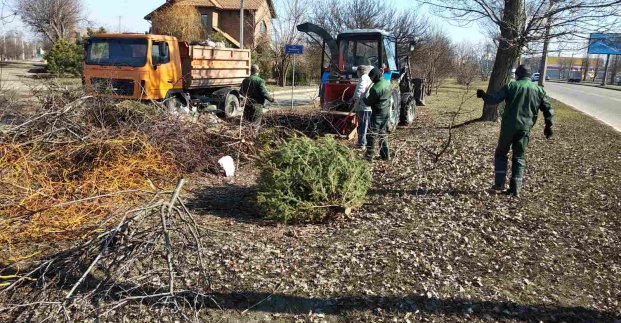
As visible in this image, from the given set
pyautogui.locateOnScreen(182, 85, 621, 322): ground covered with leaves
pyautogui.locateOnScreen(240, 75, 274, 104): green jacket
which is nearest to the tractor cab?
pyautogui.locateOnScreen(240, 75, 274, 104): green jacket

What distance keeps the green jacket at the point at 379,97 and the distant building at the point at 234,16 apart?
28517 millimetres

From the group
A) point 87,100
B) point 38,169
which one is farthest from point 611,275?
point 87,100

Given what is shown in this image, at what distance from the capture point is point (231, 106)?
1426cm

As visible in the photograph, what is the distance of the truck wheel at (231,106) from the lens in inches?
539

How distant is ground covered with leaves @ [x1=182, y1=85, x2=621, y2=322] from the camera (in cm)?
361

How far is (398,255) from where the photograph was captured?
14.8 ft

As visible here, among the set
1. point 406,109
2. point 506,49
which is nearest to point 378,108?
point 406,109

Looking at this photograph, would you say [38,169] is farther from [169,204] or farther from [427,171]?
[427,171]

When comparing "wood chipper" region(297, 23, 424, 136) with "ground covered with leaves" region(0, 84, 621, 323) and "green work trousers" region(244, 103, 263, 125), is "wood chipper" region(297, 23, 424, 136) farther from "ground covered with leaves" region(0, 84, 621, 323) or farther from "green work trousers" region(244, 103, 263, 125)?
"ground covered with leaves" region(0, 84, 621, 323)

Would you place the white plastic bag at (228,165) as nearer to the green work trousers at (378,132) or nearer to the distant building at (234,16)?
the green work trousers at (378,132)

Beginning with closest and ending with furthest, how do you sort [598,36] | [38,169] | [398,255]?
[398,255], [38,169], [598,36]

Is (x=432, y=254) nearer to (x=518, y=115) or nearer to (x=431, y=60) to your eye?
(x=518, y=115)

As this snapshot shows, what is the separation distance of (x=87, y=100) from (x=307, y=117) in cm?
452

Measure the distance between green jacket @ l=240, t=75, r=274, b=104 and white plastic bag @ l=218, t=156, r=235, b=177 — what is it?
7.40ft
